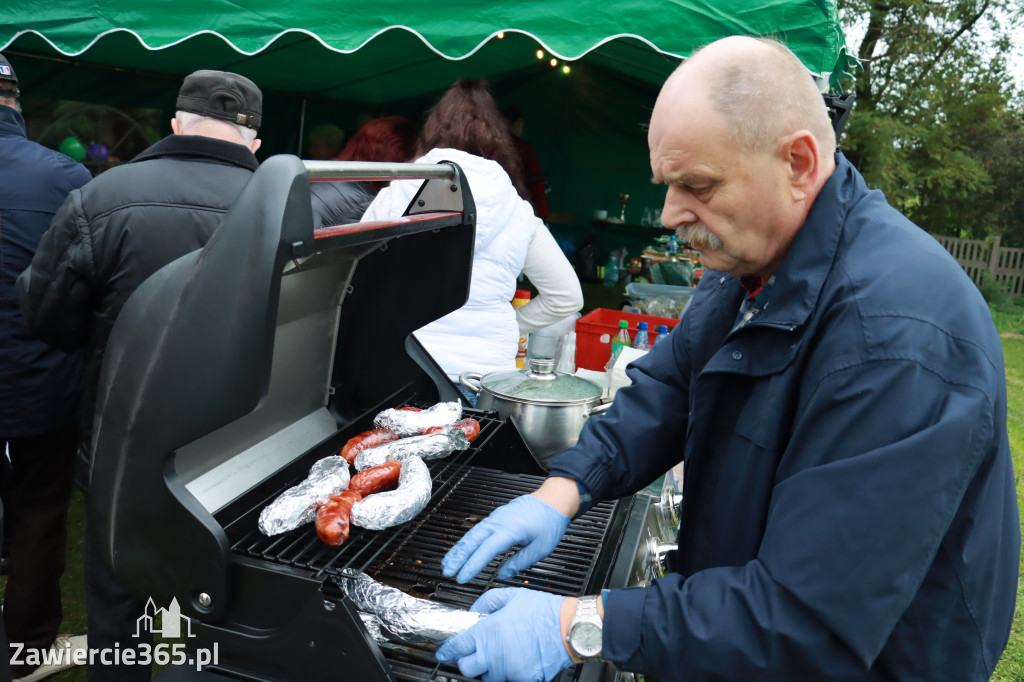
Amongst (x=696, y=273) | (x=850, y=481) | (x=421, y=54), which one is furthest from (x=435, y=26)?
(x=850, y=481)

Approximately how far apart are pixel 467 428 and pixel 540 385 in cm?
42

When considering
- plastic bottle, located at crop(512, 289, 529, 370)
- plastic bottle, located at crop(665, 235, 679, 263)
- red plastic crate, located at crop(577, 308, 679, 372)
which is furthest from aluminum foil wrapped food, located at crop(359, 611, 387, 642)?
plastic bottle, located at crop(665, 235, 679, 263)

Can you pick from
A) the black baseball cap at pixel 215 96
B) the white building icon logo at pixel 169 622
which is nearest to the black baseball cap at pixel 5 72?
the black baseball cap at pixel 215 96

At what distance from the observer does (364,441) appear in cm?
187

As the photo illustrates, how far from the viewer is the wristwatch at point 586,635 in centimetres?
122

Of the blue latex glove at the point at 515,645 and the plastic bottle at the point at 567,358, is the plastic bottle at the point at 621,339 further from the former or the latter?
the blue latex glove at the point at 515,645

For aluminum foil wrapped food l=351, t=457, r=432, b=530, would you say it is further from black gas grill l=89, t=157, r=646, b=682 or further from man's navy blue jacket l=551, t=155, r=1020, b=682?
man's navy blue jacket l=551, t=155, r=1020, b=682

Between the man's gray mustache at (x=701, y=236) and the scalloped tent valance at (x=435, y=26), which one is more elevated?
the scalloped tent valance at (x=435, y=26)

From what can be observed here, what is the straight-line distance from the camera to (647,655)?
1162 millimetres

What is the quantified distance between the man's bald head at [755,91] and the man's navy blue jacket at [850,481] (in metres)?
0.17

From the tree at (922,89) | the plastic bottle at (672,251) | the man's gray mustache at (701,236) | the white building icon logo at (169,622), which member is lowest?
the white building icon logo at (169,622)

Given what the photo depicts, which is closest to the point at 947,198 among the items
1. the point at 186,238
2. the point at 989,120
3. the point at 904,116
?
the point at 989,120

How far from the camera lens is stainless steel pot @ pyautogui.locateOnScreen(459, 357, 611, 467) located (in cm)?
216

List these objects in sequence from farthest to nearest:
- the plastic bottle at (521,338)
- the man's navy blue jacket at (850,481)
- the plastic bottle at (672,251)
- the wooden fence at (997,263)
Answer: the wooden fence at (997,263) → the plastic bottle at (672,251) → the plastic bottle at (521,338) → the man's navy blue jacket at (850,481)
